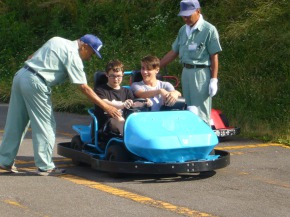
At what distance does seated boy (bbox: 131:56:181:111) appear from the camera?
1029cm

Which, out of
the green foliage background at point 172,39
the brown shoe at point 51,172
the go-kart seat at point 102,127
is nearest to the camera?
the brown shoe at point 51,172

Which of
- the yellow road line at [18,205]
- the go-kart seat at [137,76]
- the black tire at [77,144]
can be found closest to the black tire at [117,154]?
the black tire at [77,144]

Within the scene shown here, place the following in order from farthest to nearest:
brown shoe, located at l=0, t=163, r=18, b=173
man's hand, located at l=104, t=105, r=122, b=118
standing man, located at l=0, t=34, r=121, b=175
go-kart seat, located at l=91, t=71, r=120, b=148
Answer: go-kart seat, located at l=91, t=71, r=120, b=148 < brown shoe, located at l=0, t=163, r=18, b=173 < man's hand, located at l=104, t=105, r=122, b=118 < standing man, located at l=0, t=34, r=121, b=175

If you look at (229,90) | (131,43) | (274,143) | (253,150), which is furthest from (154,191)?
(131,43)

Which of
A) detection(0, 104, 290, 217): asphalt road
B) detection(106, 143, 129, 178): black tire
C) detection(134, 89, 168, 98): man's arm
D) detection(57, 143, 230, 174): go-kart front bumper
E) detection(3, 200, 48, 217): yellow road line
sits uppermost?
detection(134, 89, 168, 98): man's arm

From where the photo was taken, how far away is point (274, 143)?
41.8 feet

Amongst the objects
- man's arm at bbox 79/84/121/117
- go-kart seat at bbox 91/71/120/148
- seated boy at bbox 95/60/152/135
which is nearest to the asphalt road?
go-kart seat at bbox 91/71/120/148

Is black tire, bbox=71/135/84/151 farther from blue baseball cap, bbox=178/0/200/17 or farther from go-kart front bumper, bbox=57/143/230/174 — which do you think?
blue baseball cap, bbox=178/0/200/17

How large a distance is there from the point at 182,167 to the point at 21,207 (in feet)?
6.45

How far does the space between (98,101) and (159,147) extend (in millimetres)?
942

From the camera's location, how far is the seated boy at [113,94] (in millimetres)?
10070

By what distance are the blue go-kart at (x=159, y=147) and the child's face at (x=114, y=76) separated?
1.49 ft

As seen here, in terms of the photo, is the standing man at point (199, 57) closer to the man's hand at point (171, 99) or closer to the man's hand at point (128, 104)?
the man's hand at point (171, 99)

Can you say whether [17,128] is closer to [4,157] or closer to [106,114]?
[4,157]
